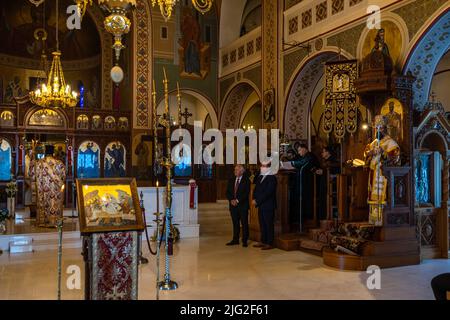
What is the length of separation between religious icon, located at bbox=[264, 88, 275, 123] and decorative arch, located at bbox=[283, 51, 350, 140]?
0.61m

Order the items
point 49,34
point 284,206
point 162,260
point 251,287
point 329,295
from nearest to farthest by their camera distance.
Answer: point 329,295, point 251,287, point 162,260, point 284,206, point 49,34

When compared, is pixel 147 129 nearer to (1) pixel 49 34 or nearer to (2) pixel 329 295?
(1) pixel 49 34

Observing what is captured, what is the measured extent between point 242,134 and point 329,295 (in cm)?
1019

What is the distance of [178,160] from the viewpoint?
610 inches

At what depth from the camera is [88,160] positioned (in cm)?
1497

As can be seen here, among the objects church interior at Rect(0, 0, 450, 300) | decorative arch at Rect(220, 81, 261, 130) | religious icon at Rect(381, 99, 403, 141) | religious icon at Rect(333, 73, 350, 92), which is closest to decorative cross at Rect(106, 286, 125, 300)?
church interior at Rect(0, 0, 450, 300)

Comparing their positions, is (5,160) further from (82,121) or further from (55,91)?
(55,91)

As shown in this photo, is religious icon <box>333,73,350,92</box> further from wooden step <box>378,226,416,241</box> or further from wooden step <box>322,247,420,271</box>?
wooden step <box>322,247,420,271</box>

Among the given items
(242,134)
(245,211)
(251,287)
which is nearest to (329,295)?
(251,287)

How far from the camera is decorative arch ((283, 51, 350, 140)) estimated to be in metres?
11.3

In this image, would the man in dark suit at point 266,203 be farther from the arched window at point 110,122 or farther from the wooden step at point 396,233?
the arched window at point 110,122

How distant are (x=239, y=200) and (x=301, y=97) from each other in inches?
158

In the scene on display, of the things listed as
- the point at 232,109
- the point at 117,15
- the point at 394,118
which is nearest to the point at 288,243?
the point at 394,118

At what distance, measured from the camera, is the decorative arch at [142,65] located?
15211mm
